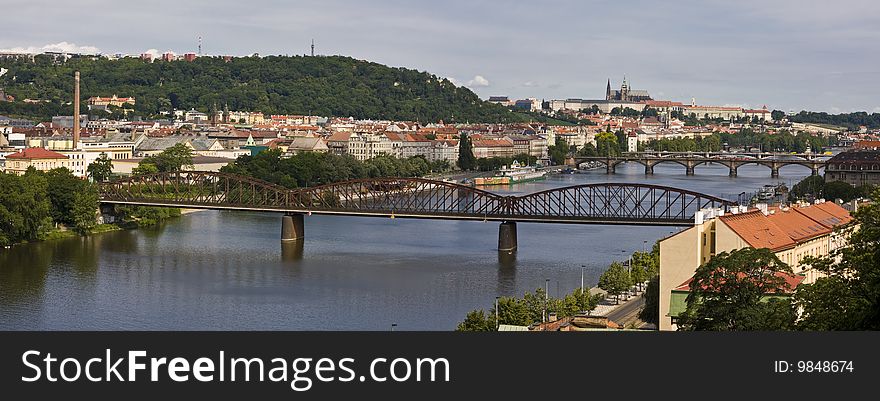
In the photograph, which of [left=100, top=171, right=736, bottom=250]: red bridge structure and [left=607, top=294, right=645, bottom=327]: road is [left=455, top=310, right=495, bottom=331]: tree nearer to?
[left=607, top=294, right=645, bottom=327]: road

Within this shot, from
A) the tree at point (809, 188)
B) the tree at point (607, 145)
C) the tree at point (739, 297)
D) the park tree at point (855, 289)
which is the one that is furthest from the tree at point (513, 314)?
the tree at point (607, 145)

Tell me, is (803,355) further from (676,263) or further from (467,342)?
(676,263)

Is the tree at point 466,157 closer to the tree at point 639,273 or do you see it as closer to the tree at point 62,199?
the tree at point 62,199

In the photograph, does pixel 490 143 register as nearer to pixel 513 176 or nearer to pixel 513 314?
pixel 513 176

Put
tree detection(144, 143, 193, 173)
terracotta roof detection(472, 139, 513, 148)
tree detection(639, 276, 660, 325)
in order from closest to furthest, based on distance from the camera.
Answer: tree detection(639, 276, 660, 325) → tree detection(144, 143, 193, 173) → terracotta roof detection(472, 139, 513, 148)

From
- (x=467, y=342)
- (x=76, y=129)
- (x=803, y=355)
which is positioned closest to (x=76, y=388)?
(x=467, y=342)

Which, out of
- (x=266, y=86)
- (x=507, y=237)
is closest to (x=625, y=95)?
(x=266, y=86)

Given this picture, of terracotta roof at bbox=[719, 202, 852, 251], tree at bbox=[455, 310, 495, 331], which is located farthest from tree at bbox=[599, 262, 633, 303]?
tree at bbox=[455, 310, 495, 331]
